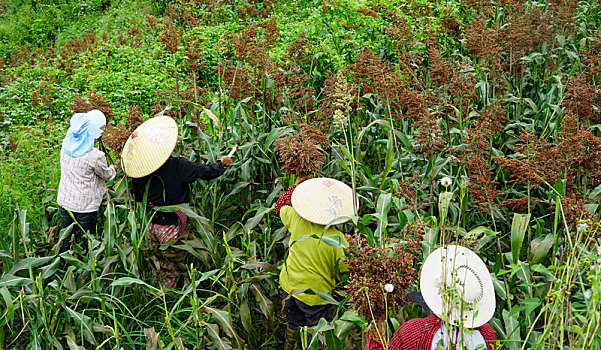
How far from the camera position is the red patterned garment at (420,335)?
2545 millimetres

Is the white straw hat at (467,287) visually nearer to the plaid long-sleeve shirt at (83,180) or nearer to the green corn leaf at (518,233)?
the green corn leaf at (518,233)

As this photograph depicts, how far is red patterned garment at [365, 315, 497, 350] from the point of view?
254 centimetres

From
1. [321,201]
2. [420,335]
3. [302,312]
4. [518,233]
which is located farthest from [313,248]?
[518,233]

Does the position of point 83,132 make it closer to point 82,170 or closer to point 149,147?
point 82,170

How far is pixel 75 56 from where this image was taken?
9578 mm

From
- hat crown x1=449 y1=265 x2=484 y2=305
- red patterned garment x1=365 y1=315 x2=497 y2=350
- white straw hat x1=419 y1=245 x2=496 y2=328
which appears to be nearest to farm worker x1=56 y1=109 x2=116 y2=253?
red patterned garment x1=365 y1=315 x2=497 y2=350

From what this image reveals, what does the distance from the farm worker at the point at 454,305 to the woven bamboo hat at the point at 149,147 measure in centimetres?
220

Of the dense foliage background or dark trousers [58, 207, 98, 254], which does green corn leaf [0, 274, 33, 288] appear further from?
dark trousers [58, 207, 98, 254]

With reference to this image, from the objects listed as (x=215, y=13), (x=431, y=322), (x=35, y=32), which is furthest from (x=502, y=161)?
(x=35, y=32)

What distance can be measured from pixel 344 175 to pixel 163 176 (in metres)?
1.55

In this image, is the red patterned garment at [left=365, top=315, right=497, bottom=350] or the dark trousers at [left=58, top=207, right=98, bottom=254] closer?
the red patterned garment at [left=365, top=315, right=497, bottom=350]

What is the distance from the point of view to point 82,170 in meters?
4.41

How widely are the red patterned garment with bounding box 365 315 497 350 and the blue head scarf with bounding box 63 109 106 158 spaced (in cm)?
292

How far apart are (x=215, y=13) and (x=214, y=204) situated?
6.40 meters
